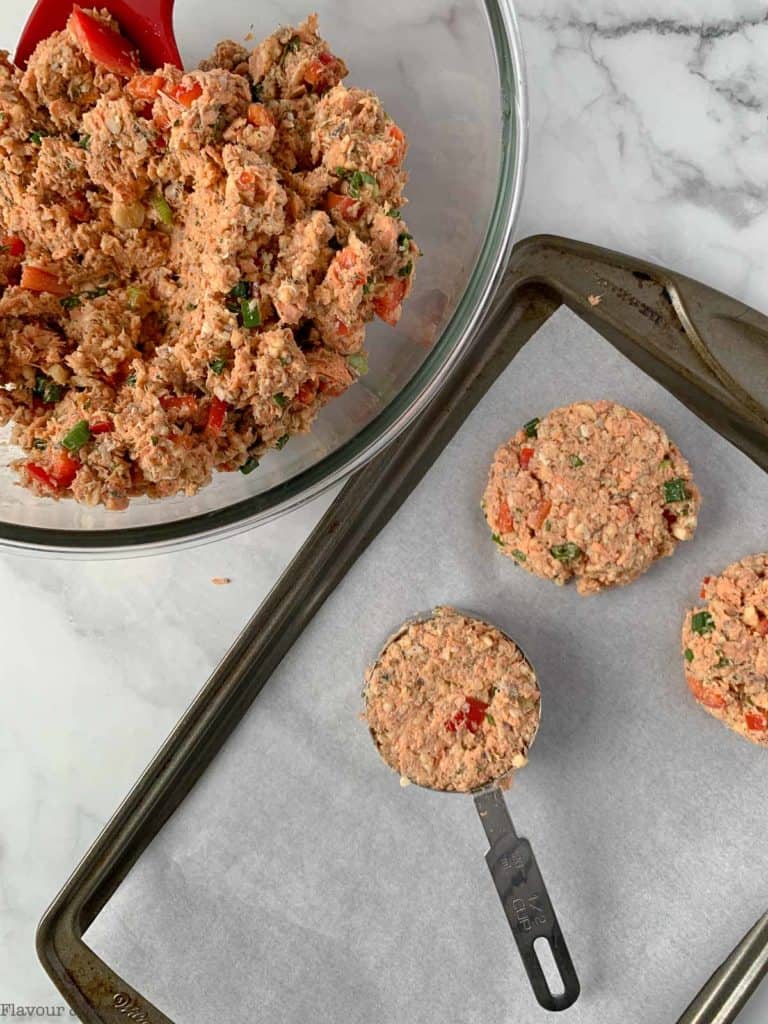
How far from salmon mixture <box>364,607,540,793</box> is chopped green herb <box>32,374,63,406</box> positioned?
2.50ft

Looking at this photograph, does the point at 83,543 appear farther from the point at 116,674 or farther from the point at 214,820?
the point at 214,820

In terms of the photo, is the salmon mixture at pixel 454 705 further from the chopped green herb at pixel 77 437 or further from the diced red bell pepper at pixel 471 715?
the chopped green herb at pixel 77 437

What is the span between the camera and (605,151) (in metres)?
1.85

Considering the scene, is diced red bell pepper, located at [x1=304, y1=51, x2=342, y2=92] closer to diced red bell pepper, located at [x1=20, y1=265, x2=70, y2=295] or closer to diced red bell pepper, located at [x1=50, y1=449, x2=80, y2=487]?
diced red bell pepper, located at [x1=20, y1=265, x2=70, y2=295]

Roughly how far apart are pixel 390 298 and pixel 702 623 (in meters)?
0.84

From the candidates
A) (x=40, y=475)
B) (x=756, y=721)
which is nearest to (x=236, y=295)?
(x=40, y=475)

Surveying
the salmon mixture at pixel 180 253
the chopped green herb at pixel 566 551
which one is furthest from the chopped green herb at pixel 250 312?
the chopped green herb at pixel 566 551

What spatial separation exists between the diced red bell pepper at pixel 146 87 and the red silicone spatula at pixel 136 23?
0.41 feet

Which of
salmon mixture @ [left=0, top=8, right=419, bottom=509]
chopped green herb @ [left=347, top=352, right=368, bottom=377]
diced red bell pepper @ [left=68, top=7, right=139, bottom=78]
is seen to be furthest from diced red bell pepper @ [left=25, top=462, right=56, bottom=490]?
diced red bell pepper @ [left=68, top=7, right=139, bottom=78]

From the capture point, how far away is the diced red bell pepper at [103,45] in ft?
4.46

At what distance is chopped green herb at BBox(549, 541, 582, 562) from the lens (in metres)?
1.70

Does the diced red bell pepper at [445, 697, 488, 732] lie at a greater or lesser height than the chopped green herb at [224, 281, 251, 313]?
lesser

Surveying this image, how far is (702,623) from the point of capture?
1711mm

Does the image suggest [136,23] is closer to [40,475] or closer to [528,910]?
[40,475]
